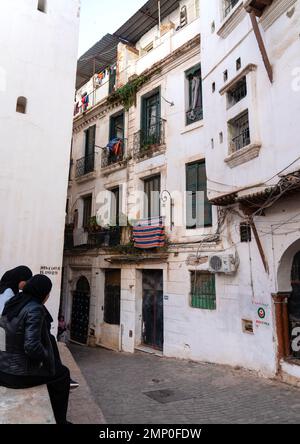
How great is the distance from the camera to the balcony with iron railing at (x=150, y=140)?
492 inches

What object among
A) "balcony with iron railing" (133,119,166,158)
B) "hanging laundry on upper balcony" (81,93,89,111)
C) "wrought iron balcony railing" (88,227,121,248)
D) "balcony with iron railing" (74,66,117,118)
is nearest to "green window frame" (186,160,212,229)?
"balcony with iron railing" (133,119,166,158)

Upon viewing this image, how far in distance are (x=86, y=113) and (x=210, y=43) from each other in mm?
8489

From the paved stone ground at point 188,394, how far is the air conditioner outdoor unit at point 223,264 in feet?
8.40

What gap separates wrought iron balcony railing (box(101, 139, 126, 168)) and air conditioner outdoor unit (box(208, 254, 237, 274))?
6.78 m

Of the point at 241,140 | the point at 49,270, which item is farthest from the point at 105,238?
the point at 241,140

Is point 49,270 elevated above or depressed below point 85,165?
below

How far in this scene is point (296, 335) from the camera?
7672 millimetres

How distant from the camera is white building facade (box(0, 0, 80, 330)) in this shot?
A: 9617 mm

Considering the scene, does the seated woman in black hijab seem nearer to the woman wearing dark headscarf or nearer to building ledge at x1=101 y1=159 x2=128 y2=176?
the woman wearing dark headscarf

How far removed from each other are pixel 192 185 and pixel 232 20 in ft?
15.7

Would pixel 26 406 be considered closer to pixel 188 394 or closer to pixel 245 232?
pixel 188 394

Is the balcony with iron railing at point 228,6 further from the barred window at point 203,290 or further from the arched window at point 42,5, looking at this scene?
the barred window at point 203,290

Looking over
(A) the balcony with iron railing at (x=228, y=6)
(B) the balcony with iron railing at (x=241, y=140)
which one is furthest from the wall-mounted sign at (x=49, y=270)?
(A) the balcony with iron railing at (x=228, y=6)

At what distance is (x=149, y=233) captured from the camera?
1196 cm
